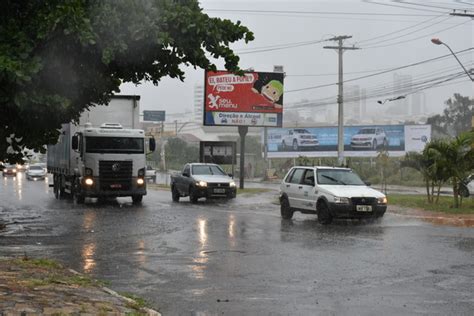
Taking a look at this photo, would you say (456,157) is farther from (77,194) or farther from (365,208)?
(77,194)

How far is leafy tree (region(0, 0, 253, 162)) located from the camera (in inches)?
257

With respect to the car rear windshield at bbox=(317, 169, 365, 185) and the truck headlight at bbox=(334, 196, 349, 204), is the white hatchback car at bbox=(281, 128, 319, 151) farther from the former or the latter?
the truck headlight at bbox=(334, 196, 349, 204)

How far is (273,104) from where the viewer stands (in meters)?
37.5

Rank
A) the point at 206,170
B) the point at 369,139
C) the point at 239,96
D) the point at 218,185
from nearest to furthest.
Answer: the point at 218,185
the point at 206,170
the point at 239,96
the point at 369,139

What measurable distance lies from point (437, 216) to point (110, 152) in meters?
11.8

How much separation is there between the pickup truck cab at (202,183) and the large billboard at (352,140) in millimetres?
36782

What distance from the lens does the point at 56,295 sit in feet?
25.0

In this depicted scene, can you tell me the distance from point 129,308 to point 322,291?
269 cm

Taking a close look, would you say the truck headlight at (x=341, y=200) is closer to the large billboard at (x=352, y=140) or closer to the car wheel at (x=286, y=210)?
the car wheel at (x=286, y=210)

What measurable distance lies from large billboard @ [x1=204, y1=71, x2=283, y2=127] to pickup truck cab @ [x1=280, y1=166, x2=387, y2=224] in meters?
17.4

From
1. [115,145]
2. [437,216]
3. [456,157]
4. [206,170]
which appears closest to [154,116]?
[206,170]

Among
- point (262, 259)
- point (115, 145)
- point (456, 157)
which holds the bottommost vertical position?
point (262, 259)

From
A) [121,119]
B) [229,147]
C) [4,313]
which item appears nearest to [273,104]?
[229,147]

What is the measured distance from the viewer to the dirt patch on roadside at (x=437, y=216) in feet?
60.8
